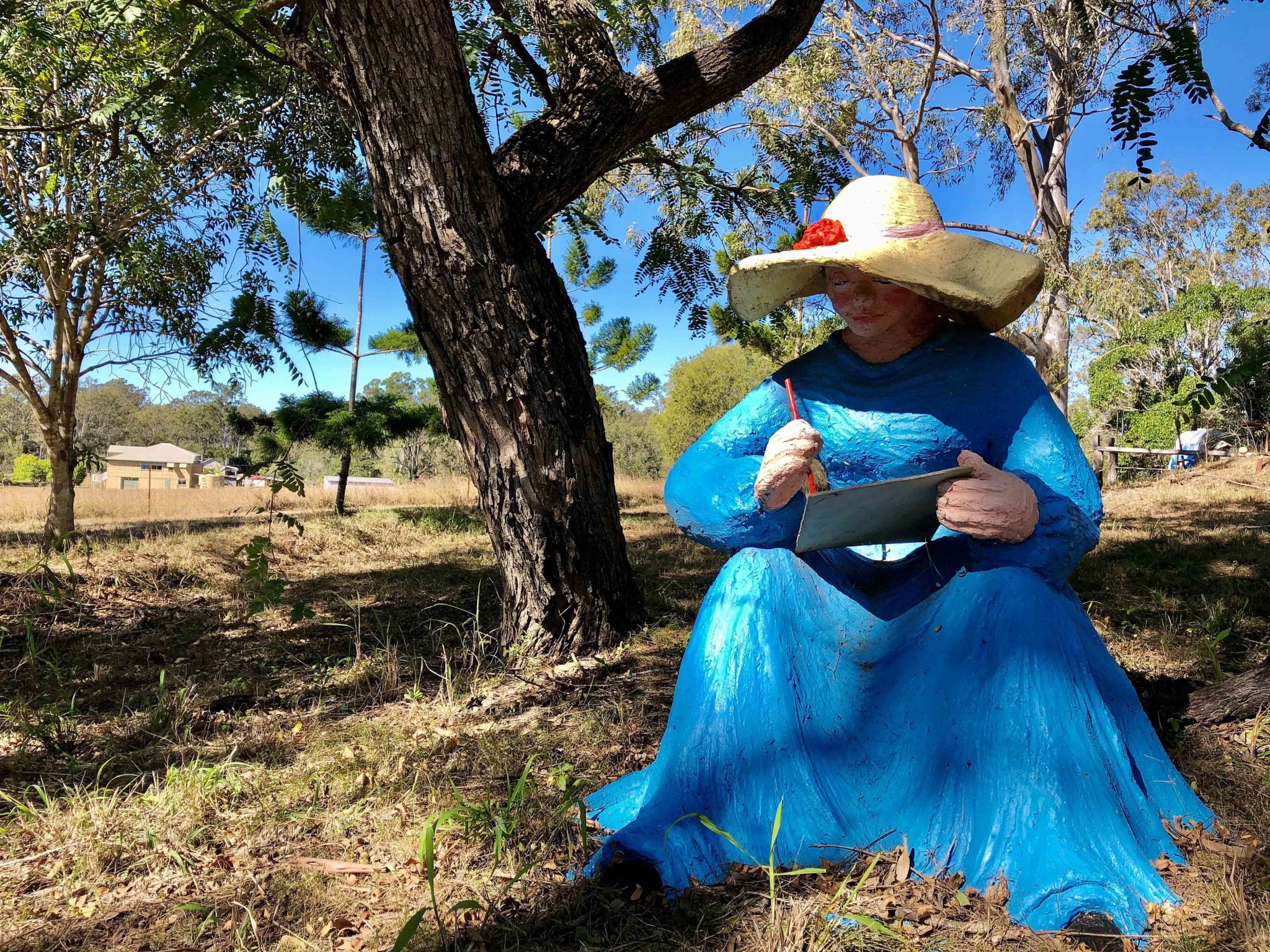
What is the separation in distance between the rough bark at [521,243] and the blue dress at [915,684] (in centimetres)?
133

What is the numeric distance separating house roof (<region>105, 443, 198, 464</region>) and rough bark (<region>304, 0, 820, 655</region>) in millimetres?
35867

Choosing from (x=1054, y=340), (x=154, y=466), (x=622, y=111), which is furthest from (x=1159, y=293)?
(x=154, y=466)

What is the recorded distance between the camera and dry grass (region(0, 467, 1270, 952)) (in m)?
1.41

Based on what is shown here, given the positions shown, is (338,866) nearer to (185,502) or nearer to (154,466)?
(185,502)

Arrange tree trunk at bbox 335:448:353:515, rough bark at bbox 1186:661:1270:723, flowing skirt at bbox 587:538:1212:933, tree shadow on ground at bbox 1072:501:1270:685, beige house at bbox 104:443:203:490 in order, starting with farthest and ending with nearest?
beige house at bbox 104:443:203:490, tree trunk at bbox 335:448:353:515, tree shadow on ground at bbox 1072:501:1270:685, rough bark at bbox 1186:661:1270:723, flowing skirt at bbox 587:538:1212:933

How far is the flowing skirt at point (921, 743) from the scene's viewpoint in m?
1.36

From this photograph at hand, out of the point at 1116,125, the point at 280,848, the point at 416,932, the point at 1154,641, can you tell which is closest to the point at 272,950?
the point at 416,932

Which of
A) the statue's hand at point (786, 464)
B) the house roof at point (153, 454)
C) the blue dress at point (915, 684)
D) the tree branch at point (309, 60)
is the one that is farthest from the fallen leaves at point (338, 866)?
the house roof at point (153, 454)

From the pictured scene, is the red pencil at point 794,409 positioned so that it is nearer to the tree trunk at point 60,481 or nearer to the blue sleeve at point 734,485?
the blue sleeve at point 734,485

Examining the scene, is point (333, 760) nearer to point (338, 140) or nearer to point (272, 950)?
point (272, 950)

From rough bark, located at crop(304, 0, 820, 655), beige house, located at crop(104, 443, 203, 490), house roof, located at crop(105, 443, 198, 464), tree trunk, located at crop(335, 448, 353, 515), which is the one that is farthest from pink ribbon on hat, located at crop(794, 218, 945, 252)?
house roof, located at crop(105, 443, 198, 464)

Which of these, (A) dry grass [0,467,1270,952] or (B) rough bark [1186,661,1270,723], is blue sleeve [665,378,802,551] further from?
(B) rough bark [1186,661,1270,723]

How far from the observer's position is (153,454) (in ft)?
126

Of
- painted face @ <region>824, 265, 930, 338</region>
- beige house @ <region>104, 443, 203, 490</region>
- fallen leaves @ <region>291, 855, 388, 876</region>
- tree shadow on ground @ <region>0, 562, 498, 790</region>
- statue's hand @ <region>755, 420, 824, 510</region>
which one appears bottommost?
fallen leaves @ <region>291, 855, 388, 876</region>
